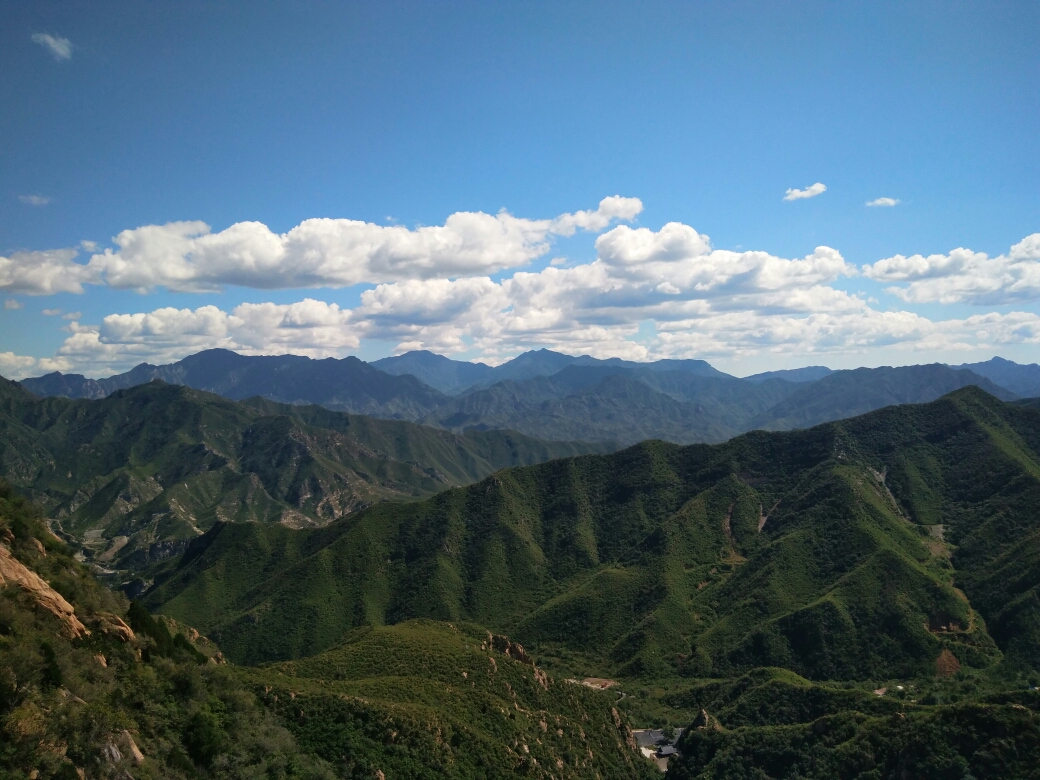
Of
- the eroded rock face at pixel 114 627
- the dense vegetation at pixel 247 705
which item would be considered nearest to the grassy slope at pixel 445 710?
the dense vegetation at pixel 247 705

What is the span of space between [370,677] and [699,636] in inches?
4525

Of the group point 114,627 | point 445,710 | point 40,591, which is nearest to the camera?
point 40,591

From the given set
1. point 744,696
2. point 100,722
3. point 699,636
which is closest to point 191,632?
point 100,722

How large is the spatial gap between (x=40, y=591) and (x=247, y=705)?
2193 cm

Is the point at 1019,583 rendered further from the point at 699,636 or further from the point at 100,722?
the point at 100,722

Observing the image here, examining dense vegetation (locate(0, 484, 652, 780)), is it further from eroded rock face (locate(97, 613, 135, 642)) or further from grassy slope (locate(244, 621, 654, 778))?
grassy slope (locate(244, 621, 654, 778))

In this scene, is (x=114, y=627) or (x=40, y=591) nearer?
(x=40, y=591)

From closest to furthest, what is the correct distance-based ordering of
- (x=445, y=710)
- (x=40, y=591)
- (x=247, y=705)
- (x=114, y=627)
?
(x=40, y=591) → (x=114, y=627) → (x=247, y=705) → (x=445, y=710)

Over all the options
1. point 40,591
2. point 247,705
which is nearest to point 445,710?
point 247,705

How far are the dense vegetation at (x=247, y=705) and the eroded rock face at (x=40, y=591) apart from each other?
6.5 inches

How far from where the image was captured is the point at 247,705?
63375mm

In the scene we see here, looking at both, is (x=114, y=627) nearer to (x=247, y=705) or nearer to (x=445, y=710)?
(x=247, y=705)

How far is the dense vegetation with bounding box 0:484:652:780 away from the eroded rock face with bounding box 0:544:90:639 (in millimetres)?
165

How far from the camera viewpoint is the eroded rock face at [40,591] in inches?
1929
